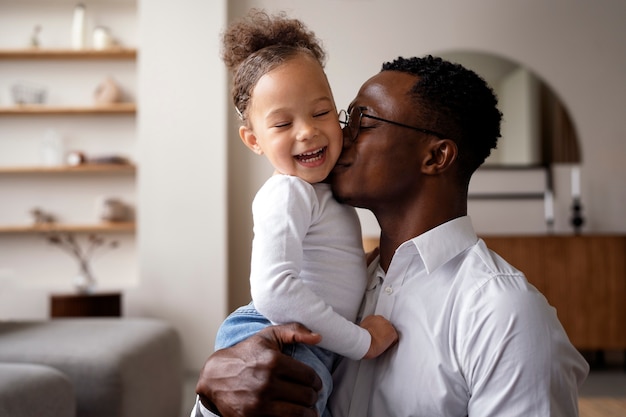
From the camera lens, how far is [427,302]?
136 cm

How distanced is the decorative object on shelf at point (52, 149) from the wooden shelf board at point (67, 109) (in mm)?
195

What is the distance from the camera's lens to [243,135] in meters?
1.63

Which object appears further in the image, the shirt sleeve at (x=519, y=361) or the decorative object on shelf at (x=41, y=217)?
the decorative object on shelf at (x=41, y=217)

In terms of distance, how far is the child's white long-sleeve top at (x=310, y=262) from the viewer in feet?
4.24

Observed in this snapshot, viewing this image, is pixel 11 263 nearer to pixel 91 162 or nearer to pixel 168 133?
pixel 91 162

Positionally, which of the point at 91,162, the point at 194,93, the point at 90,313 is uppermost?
the point at 194,93

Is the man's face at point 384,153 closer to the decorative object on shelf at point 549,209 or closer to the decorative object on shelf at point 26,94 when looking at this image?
the decorative object on shelf at point 549,209

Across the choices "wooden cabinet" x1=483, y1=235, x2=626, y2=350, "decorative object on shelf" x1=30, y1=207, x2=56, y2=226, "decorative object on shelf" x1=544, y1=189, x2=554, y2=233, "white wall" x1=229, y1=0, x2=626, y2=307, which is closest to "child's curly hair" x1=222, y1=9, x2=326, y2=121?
"wooden cabinet" x1=483, y1=235, x2=626, y2=350

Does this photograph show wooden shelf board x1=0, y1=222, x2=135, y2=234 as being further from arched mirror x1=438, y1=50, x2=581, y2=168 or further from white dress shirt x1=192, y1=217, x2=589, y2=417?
white dress shirt x1=192, y1=217, x2=589, y2=417

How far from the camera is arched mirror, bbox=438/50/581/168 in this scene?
5.53 m

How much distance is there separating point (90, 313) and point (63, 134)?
163 cm

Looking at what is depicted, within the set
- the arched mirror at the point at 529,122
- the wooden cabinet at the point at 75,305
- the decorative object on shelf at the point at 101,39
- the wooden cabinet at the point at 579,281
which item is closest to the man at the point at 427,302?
the wooden cabinet at the point at 579,281

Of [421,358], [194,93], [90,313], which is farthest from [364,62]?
[421,358]

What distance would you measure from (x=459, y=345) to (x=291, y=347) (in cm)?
30
